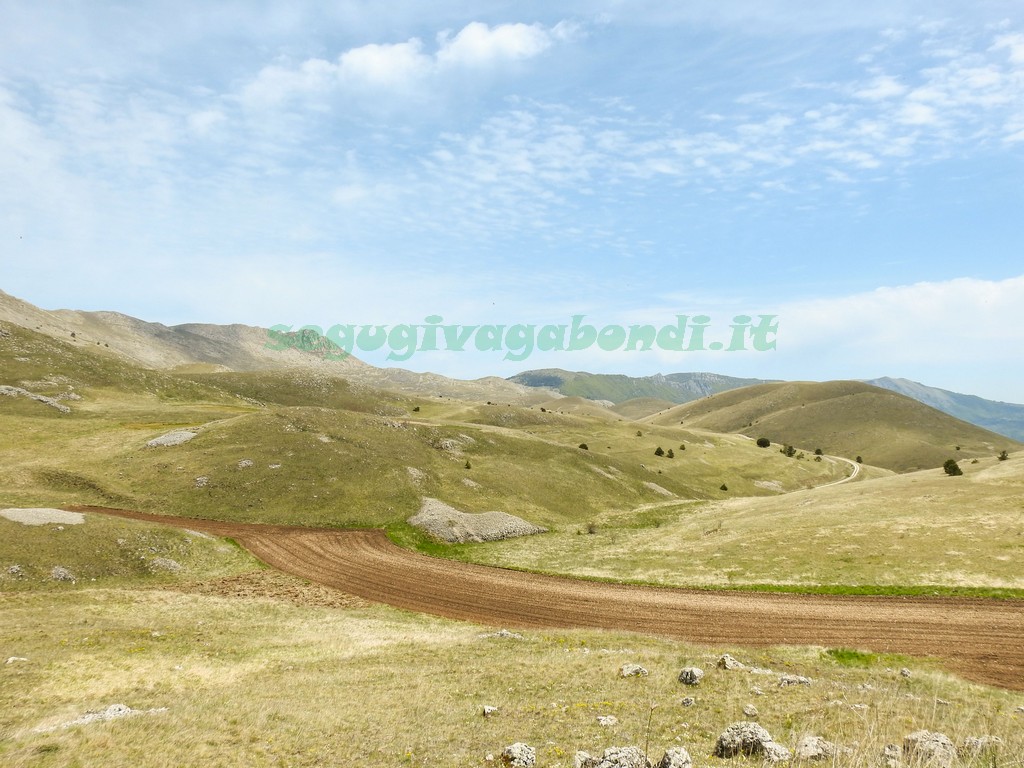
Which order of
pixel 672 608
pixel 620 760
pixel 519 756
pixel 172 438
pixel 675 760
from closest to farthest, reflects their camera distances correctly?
pixel 675 760
pixel 620 760
pixel 519 756
pixel 672 608
pixel 172 438

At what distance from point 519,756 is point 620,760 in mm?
2912

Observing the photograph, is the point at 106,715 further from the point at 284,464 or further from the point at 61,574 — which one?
the point at 284,464

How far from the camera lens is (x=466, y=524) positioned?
2432 inches

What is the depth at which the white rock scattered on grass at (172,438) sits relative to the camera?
7062 cm

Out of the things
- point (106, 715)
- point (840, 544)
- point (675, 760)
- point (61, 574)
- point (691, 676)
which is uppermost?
point (675, 760)

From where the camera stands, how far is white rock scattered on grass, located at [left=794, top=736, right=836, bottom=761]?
11.1 m

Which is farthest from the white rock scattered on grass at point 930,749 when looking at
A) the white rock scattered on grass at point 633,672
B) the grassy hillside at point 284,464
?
the grassy hillside at point 284,464

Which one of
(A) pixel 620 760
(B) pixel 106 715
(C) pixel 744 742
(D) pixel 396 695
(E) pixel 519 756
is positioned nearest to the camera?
(A) pixel 620 760

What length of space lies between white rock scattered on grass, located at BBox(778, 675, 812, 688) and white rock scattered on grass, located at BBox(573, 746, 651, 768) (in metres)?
9.64

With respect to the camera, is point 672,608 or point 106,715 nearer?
point 106,715

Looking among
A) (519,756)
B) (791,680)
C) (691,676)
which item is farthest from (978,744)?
(519,756)

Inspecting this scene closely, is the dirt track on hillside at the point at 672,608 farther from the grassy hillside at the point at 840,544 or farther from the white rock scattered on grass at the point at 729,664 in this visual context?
the white rock scattered on grass at the point at 729,664

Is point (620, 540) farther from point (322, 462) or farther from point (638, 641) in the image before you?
point (322, 462)

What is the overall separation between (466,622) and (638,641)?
1273 cm
